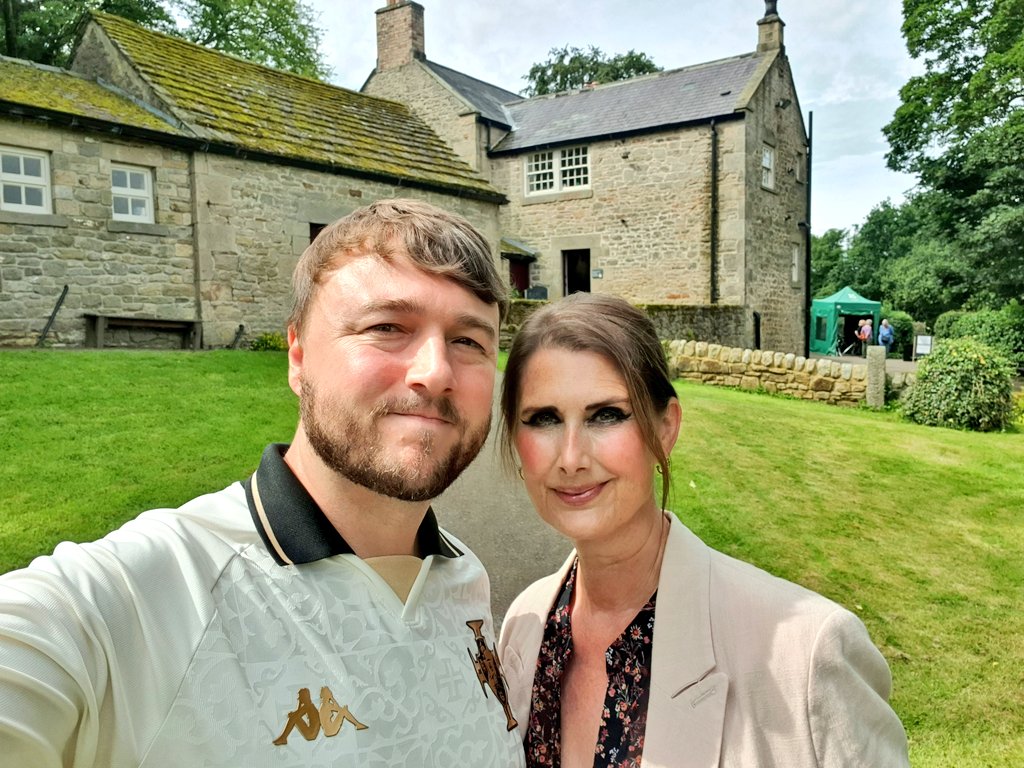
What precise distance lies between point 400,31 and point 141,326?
18.3 metres

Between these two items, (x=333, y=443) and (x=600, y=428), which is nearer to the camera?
(x=333, y=443)

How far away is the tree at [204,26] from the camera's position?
24.8 metres

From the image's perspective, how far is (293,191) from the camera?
44.3ft

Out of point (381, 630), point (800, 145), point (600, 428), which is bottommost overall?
point (381, 630)

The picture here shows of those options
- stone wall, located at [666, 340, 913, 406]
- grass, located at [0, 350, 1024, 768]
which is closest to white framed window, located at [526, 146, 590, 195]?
stone wall, located at [666, 340, 913, 406]

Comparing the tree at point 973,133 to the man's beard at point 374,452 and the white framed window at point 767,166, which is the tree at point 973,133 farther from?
the man's beard at point 374,452

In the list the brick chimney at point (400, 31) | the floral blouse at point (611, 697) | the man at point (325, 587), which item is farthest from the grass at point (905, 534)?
the brick chimney at point (400, 31)

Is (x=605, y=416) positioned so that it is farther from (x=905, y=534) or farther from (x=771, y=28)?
(x=771, y=28)

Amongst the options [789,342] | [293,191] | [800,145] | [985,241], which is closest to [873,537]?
[293,191]

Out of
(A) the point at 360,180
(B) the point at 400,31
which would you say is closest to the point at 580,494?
(A) the point at 360,180

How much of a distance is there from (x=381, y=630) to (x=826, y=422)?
10449mm

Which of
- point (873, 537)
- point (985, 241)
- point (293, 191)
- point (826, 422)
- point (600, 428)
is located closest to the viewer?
point (600, 428)

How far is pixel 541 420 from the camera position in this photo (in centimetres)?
226

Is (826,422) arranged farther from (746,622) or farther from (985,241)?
(985,241)
